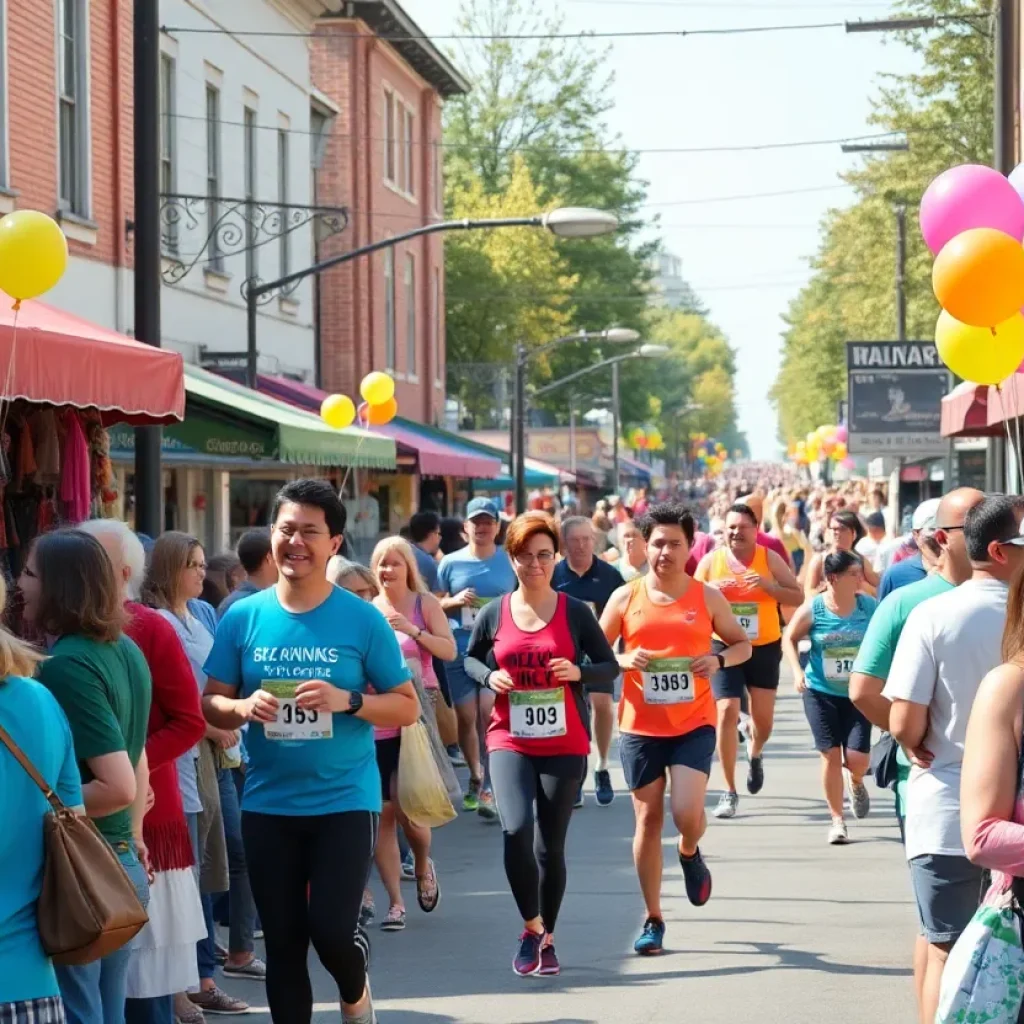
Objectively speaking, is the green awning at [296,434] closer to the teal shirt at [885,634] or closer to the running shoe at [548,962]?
the running shoe at [548,962]

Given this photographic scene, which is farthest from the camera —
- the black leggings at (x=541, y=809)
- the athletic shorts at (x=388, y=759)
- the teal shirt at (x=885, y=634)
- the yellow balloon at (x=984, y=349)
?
the yellow balloon at (x=984, y=349)

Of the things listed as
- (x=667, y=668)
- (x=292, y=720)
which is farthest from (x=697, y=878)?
(x=292, y=720)

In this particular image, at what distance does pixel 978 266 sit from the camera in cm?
853

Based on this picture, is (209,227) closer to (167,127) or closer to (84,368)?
(167,127)

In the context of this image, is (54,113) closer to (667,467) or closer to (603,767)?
(603,767)

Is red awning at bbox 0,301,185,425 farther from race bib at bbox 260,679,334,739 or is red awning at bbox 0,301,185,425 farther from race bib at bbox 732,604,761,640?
race bib at bbox 732,604,761,640

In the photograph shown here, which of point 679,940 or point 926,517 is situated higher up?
point 926,517

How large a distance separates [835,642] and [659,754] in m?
3.21

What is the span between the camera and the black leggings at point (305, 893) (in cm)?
630

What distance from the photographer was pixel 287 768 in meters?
6.37

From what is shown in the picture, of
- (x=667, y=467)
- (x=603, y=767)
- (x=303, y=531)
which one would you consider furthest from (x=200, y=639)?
(x=667, y=467)

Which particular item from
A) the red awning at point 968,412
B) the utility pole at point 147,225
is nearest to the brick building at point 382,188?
the red awning at point 968,412

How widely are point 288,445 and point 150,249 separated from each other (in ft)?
13.1

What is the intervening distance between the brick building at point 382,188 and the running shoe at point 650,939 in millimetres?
22040
